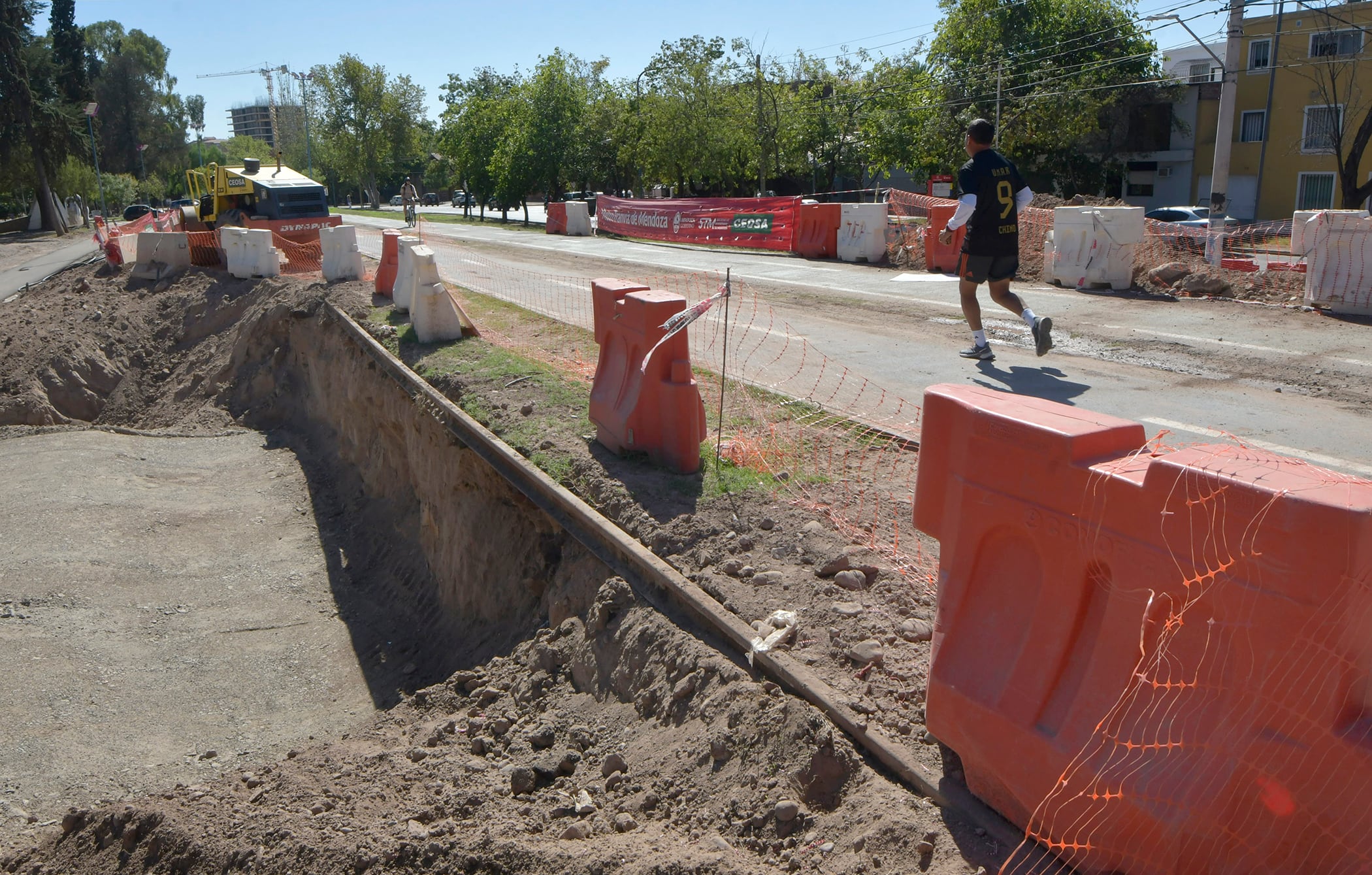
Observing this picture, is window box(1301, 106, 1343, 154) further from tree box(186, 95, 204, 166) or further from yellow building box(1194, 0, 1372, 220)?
tree box(186, 95, 204, 166)

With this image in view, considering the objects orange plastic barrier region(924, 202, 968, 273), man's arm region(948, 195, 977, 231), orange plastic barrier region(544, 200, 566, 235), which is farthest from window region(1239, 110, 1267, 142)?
man's arm region(948, 195, 977, 231)

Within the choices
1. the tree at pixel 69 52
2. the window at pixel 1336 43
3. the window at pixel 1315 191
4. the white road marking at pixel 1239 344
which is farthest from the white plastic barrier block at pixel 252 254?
the tree at pixel 69 52

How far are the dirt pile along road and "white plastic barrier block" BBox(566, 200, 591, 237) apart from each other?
2401cm

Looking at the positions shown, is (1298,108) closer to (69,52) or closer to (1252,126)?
(1252,126)

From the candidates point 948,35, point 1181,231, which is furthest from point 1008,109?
point 1181,231

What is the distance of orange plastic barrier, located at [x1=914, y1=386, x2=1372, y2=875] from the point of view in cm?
236

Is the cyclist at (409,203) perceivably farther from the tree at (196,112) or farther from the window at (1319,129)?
the tree at (196,112)

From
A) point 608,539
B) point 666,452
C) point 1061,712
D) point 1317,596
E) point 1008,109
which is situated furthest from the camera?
point 1008,109

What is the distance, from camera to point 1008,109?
43562 millimetres

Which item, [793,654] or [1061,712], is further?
[793,654]

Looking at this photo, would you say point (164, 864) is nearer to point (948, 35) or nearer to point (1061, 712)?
point (1061, 712)

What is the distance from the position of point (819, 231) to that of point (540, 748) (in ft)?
56.3

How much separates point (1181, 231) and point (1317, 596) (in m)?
14.4

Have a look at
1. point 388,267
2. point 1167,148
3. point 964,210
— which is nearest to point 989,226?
point 964,210
